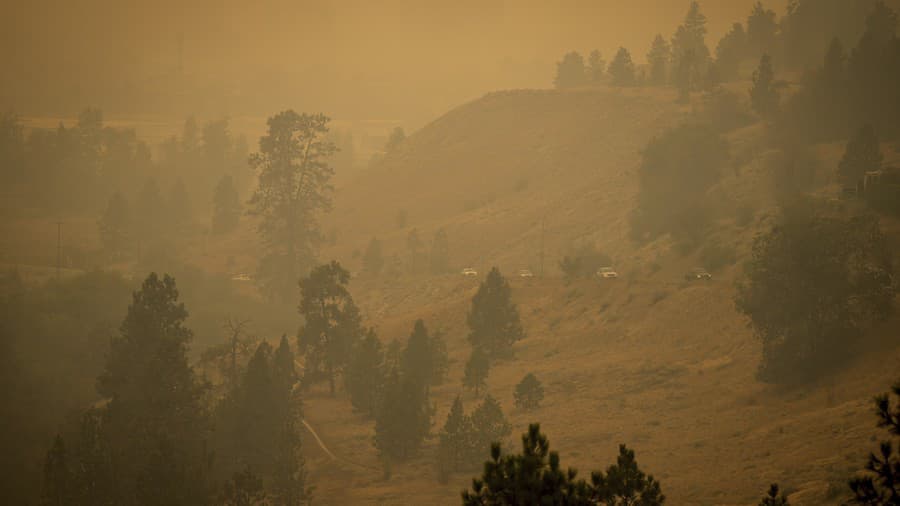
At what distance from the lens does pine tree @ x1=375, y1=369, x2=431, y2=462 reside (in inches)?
1752

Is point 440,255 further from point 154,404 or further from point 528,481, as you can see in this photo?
point 528,481

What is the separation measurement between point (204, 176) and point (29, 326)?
109m

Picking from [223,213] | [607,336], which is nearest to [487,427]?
[607,336]

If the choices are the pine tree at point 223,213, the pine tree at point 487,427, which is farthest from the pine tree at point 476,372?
the pine tree at point 223,213

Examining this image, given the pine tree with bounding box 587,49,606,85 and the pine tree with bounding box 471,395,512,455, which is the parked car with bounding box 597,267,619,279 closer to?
the pine tree with bounding box 471,395,512,455

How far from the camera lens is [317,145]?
96.3 metres

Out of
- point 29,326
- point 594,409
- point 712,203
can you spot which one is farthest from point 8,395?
point 712,203

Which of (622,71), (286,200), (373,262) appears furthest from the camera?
(622,71)

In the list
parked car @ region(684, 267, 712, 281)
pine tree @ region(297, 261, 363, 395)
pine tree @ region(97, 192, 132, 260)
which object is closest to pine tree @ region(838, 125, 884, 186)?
parked car @ region(684, 267, 712, 281)

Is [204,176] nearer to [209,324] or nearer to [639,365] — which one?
[209,324]

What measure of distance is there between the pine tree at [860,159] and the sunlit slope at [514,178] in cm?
2357

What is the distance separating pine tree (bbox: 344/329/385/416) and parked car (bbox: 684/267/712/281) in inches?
1144

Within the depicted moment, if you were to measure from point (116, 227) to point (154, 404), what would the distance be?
77653 millimetres

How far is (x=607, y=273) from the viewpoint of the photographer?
77.4m
